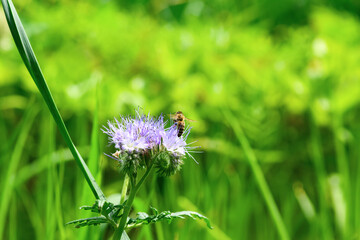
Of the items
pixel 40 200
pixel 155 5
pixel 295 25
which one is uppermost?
pixel 155 5

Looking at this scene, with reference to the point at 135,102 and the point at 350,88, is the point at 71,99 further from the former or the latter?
the point at 350,88

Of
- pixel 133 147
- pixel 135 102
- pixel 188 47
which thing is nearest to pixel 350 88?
pixel 188 47

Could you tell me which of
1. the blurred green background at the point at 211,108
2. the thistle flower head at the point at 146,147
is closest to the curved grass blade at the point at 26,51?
the thistle flower head at the point at 146,147

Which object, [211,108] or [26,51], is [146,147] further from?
[211,108]

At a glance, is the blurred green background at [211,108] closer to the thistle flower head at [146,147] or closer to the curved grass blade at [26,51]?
the thistle flower head at [146,147]

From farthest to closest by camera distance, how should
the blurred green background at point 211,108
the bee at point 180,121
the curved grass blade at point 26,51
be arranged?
the blurred green background at point 211,108 → the bee at point 180,121 → the curved grass blade at point 26,51

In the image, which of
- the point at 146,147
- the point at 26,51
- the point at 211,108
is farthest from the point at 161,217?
the point at 211,108
